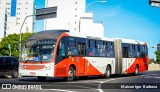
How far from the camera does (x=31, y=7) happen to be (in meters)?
165

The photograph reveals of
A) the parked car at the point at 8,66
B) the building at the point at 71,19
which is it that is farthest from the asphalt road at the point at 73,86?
the building at the point at 71,19

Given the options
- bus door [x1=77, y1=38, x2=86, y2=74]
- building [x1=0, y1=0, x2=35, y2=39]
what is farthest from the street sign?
building [x1=0, y1=0, x2=35, y2=39]

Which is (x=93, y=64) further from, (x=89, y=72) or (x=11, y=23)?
(x=11, y=23)

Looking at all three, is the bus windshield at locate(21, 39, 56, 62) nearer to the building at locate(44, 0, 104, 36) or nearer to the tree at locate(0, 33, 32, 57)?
the tree at locate(0, 33, 32, 57)

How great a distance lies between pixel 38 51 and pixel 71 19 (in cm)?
10373

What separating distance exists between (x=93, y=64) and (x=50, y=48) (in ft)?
17.2

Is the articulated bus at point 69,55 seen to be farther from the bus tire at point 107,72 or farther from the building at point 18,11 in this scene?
the building at point 18,11

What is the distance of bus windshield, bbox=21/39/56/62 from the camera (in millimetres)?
20516

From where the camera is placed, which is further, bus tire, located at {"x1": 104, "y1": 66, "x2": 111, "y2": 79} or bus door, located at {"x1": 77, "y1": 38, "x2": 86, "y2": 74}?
bus tire, located at {"x1": 104, "y1": 66, "x2": 111, "y2": 79}

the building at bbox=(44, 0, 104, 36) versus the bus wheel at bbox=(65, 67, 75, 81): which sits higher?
the building at bbox=(44, 0, 104, 36)

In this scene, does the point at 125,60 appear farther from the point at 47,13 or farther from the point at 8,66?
the point at 8,66

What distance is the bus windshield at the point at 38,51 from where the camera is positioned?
20516mm

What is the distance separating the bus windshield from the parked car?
4893 millimetres

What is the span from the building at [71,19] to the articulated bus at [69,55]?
89344mm
